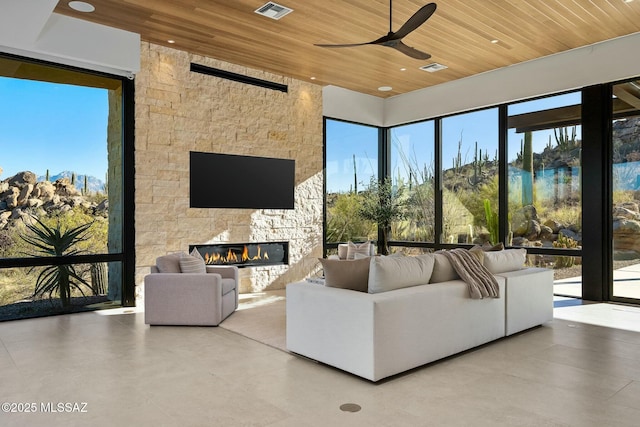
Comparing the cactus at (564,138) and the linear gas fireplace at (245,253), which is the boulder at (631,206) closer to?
the cactus at (564,138)

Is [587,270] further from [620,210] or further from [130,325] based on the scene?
[130,325]

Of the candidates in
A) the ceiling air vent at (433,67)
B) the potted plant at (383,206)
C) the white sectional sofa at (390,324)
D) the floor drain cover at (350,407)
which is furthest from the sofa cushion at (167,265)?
the ceiling air vent at (433,67)

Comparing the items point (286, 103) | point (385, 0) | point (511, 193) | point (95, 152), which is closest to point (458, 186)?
point (511, 193)

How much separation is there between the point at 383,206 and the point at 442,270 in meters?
4.99

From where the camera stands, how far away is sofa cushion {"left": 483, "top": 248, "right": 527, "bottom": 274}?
466 centimetres

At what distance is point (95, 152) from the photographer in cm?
598

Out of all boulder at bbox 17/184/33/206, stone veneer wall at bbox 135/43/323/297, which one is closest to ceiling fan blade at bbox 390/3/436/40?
stone veneer wall at bbox 135/43/323/297

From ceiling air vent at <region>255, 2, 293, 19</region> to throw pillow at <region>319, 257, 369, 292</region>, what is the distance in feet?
9.90

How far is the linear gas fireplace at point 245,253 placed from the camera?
6926mm

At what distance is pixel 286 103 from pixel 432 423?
6.07 metres

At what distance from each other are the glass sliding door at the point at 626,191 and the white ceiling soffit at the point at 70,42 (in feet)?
21.0

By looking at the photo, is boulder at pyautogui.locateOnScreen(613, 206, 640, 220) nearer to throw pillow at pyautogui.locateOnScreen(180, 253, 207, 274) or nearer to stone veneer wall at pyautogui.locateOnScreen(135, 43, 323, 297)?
stone veneer wall at pyautogui.locateOnScreen(135, 43, 323, 297)

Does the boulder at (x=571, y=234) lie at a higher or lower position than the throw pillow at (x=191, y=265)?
higher

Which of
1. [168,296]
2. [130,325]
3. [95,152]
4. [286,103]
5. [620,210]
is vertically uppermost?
[286,103]
